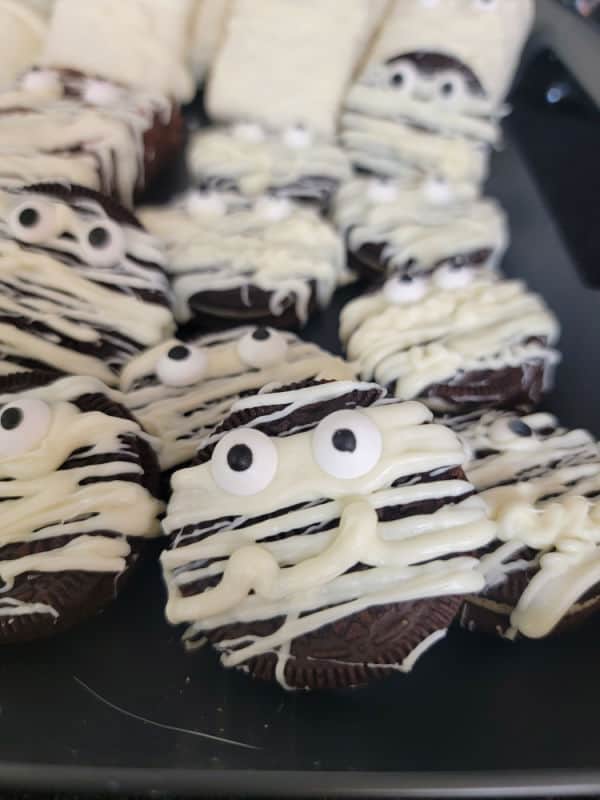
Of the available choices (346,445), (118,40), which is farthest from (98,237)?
(118,40)

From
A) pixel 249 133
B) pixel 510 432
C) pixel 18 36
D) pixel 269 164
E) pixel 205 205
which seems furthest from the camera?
pixel 18 36

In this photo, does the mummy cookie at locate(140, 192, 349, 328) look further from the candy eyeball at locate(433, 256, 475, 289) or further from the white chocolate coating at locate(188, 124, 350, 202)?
the candy eyeball at locate(433, 256, 475, 289)

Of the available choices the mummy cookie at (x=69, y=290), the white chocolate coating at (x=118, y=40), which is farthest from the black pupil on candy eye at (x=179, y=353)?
the white chocolate coating at (x=118, y=40)

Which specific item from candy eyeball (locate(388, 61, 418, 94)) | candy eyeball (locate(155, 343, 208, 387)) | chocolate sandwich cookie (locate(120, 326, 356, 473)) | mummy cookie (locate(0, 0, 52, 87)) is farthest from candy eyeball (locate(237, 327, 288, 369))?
mummy cookie (locate(0, 0, 52, 87))

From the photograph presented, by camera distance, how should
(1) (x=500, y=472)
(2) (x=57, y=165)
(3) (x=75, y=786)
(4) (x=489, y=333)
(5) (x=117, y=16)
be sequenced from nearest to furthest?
(3) (x=75, y=786)
(1) (x=500, y=472)
(4) (x=489, y=333)
(2) (x=57, y=165)
(5) (x=117, y=16)

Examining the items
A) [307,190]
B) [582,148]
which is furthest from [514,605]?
[582,148]

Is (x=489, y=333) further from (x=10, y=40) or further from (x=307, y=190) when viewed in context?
(x=10, y=40)

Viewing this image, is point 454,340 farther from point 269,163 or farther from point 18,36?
point 18,36
